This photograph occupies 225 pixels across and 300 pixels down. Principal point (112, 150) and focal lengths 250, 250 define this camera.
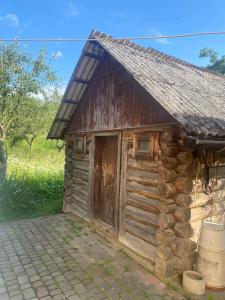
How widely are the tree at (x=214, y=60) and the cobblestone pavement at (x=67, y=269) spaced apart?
1692 cm

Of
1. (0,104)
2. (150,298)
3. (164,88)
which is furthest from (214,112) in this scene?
(0,104)

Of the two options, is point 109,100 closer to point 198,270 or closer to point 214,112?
point 214,112

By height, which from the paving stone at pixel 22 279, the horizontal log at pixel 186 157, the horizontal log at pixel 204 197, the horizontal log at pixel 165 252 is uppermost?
the horizontal log at pixel 186 157

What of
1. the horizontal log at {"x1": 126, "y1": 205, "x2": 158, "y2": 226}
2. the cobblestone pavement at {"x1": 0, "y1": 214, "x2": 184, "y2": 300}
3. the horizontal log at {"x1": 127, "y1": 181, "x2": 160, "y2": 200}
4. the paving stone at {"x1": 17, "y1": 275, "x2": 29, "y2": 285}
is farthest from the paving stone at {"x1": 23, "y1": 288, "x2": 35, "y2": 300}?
the horizontal log at {"x1": 127, "y1": 181, "x2": 160, "y2": 200}

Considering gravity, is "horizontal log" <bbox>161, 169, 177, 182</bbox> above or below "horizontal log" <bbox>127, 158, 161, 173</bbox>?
below

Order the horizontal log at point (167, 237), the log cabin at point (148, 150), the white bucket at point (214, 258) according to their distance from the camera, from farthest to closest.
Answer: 1. the horizontal log at point (167, 237)
2. the log cabin at point (148, 150)
3. the white bucket at point (214, 258)

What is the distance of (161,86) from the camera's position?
201 inches

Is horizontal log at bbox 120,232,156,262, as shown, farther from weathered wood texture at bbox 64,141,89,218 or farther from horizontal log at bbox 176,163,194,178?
weathered wood texture at bbox 64,141,89,218

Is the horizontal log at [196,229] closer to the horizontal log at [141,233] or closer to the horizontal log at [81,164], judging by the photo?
the horizontal log at [141,233]

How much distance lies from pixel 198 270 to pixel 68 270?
2.53 m

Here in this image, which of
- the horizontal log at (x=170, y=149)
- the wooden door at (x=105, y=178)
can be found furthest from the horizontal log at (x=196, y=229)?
the wooden door at (x=105, y=178)

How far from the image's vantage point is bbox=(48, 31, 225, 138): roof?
4.28m

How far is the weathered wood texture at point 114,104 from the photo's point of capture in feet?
17.0

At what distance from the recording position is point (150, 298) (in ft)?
13.9
